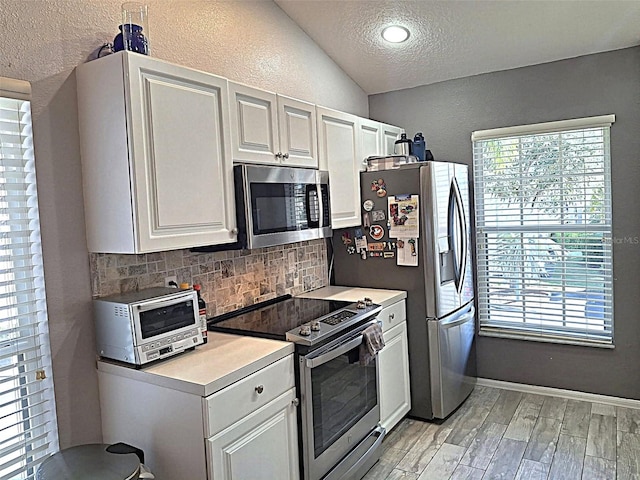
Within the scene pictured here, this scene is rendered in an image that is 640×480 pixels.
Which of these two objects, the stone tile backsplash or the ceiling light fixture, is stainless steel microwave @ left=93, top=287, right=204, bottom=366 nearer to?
the stone tile backsplash

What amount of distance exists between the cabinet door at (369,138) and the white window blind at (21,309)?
2.07 meters

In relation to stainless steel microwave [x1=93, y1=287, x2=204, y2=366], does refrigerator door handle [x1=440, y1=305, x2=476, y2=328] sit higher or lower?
lower

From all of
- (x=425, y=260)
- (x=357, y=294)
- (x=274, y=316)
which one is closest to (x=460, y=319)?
(x=425, y=260)

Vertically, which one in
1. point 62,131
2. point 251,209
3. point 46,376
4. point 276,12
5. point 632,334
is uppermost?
point 276,12

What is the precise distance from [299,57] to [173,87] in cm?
150

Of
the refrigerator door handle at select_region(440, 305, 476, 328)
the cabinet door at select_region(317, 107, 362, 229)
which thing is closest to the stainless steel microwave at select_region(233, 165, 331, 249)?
the cabinet door at select_region(317, 107, 362, 229)

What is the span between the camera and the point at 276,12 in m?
3.03

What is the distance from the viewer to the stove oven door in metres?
2.17

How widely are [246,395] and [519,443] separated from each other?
1895 mm

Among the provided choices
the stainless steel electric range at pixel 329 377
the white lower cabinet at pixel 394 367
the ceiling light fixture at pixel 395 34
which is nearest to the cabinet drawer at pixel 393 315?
the white lower cabinet at pixel 394 367

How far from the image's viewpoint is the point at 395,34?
3.17m

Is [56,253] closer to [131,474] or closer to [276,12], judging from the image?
[131,474]

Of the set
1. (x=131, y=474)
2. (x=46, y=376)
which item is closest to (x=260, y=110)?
(x=46, y=376)

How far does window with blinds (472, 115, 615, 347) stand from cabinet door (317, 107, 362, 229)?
1047mm
